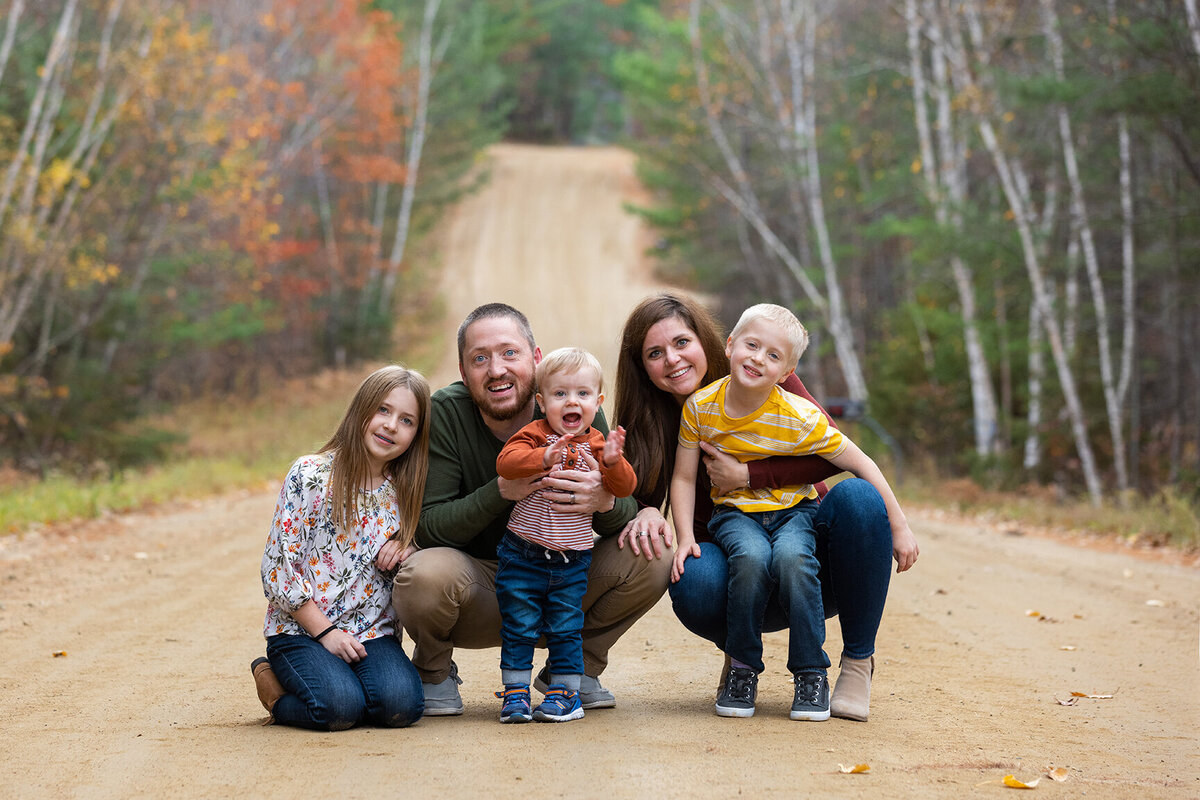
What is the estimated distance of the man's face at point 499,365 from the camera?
454cm

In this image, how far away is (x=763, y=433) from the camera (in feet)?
14.6

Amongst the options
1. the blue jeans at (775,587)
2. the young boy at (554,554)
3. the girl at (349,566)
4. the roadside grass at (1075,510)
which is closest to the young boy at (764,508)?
the blue jeans at (775,587)

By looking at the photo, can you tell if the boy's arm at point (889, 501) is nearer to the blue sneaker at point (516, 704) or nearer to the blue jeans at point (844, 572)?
the blue jeans at point (844, 572)

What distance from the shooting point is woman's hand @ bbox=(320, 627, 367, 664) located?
433cm

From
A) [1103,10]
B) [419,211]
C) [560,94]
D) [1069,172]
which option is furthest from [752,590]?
[560,94]

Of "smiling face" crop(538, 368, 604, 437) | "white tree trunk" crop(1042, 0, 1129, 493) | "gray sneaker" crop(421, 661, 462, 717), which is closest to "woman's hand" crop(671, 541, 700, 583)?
"smiling face" crop(538, 368, 604, 437)

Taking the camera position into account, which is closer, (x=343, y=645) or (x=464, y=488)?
(x=343, y=645)

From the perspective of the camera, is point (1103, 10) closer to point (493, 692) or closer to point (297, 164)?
point (493, 692)

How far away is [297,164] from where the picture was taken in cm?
2541

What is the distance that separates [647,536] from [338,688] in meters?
1.29

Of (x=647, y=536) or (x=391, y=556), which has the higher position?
(x=647, y=536)

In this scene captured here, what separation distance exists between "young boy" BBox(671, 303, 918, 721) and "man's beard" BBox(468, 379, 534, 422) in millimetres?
646

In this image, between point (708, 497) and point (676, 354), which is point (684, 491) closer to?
point (708, 497)

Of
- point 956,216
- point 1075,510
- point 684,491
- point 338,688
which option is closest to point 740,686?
point 684,491
